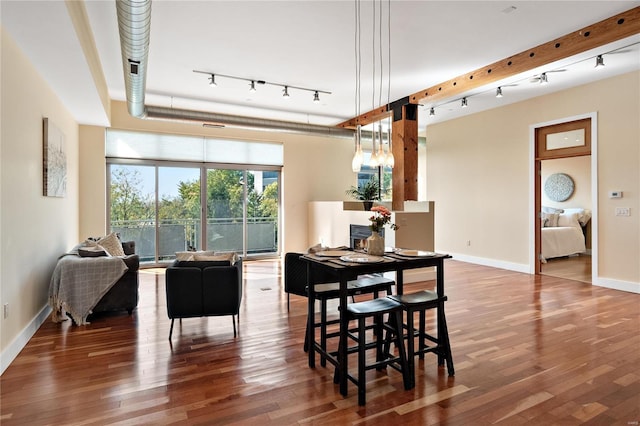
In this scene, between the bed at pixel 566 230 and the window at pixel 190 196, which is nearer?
the window at pixel 190 196

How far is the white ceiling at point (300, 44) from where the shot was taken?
3.60 metres

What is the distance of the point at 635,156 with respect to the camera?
5.36 meters

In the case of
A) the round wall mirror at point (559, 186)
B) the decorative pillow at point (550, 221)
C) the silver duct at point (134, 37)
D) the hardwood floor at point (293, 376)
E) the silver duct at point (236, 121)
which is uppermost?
the silver duct at point (236, 121)

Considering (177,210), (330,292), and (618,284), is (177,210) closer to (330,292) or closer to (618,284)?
(330,292)

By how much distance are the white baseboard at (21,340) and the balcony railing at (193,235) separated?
3154 millimetres

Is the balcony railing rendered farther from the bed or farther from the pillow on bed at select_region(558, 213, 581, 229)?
the pillow on bed at select_region(558, 213, 581, 229)

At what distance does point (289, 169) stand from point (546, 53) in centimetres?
554

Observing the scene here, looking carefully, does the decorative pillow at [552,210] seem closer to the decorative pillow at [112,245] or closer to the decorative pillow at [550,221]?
the decorative pillow at [550,221]

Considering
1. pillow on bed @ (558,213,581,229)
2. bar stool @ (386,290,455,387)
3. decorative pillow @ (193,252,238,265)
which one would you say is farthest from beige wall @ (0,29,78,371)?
pillow on bed @ (558,213,581,229)

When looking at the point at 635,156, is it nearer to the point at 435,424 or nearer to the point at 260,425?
the point at 435,424

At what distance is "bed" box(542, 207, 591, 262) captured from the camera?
774cm

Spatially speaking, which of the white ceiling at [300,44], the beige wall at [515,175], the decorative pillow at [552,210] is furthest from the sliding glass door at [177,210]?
the decorative pillow at [552,210]

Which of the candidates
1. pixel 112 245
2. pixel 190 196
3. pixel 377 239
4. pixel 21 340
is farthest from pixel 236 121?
pixel 377 239

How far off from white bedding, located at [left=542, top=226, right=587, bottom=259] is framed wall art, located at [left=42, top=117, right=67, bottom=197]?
823 centimetres
